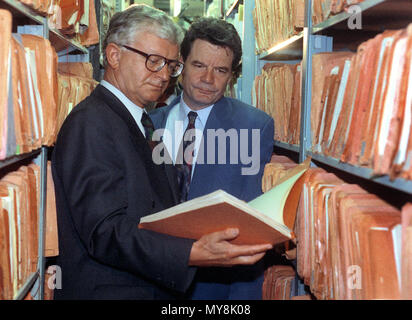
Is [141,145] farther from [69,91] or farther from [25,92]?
[69,91]

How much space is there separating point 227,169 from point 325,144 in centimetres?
76

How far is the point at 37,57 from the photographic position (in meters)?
1.43

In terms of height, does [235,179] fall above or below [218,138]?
below

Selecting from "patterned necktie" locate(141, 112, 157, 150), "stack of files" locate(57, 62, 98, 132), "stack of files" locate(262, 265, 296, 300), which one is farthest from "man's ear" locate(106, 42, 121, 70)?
"stack of files" locate(262, 265, 296, 300)

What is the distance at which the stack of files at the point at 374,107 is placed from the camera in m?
0.87

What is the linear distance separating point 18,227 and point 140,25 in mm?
816

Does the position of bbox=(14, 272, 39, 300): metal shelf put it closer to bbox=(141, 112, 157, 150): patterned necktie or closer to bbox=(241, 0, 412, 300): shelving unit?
bbox=(141, 112, 157, 150): patterned necktie

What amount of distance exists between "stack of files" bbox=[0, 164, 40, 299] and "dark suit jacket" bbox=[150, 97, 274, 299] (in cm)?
76

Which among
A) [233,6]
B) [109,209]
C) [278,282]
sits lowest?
[278,282]

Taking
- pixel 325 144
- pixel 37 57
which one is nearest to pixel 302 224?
pixel 325 144

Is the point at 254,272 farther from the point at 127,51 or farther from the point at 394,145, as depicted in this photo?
the point at 394,145

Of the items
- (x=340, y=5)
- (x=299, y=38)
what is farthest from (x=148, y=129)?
(x=340, y=5)

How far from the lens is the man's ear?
5.42 feet

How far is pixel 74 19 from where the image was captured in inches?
75.7
